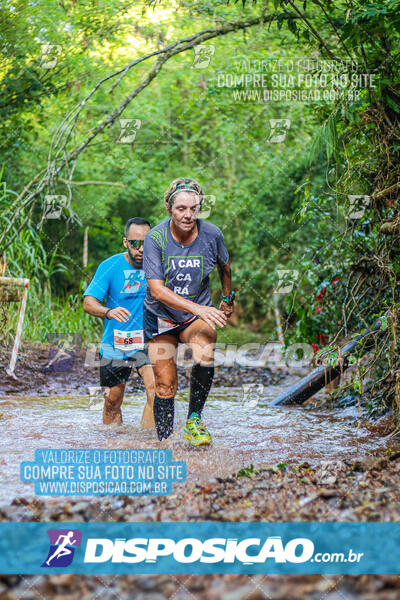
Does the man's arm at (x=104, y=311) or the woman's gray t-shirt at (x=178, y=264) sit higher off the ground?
the woman's gray t-shirt at (x=178, y=264)

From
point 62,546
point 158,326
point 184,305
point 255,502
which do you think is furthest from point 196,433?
point 62,546

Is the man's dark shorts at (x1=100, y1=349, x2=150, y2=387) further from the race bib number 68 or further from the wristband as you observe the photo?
the wristband

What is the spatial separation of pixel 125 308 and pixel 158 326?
0.87 metres

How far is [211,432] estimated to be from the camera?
216 inches

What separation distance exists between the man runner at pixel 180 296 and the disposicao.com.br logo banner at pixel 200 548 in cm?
154

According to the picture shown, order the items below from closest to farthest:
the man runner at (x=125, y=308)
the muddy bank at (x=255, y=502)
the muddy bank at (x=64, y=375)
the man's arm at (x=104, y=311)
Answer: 1. the muddy bank at (x=255, y=502)
2. the man's arm at (x=104, y=311)
3. the man runner at (x=125, y=308)
4. the muddy bank at (x=64, y=375)

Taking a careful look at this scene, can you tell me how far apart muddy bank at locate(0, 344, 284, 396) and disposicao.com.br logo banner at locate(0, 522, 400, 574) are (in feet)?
16.1

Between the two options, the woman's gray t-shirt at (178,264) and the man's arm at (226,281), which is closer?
the woman's gray t-shirt at (178,264)

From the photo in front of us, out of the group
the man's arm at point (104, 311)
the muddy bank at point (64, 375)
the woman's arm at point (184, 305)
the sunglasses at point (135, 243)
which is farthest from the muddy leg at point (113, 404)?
the muddy bank at point (64, 375)

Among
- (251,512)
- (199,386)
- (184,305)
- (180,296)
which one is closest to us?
(251,512)

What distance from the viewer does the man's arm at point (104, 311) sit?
16.4ft

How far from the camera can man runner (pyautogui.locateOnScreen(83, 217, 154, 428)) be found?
534 cm

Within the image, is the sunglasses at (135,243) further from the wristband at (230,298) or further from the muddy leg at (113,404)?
the muddy leg at (113,404)

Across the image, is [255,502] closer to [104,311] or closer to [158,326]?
[158,326]
